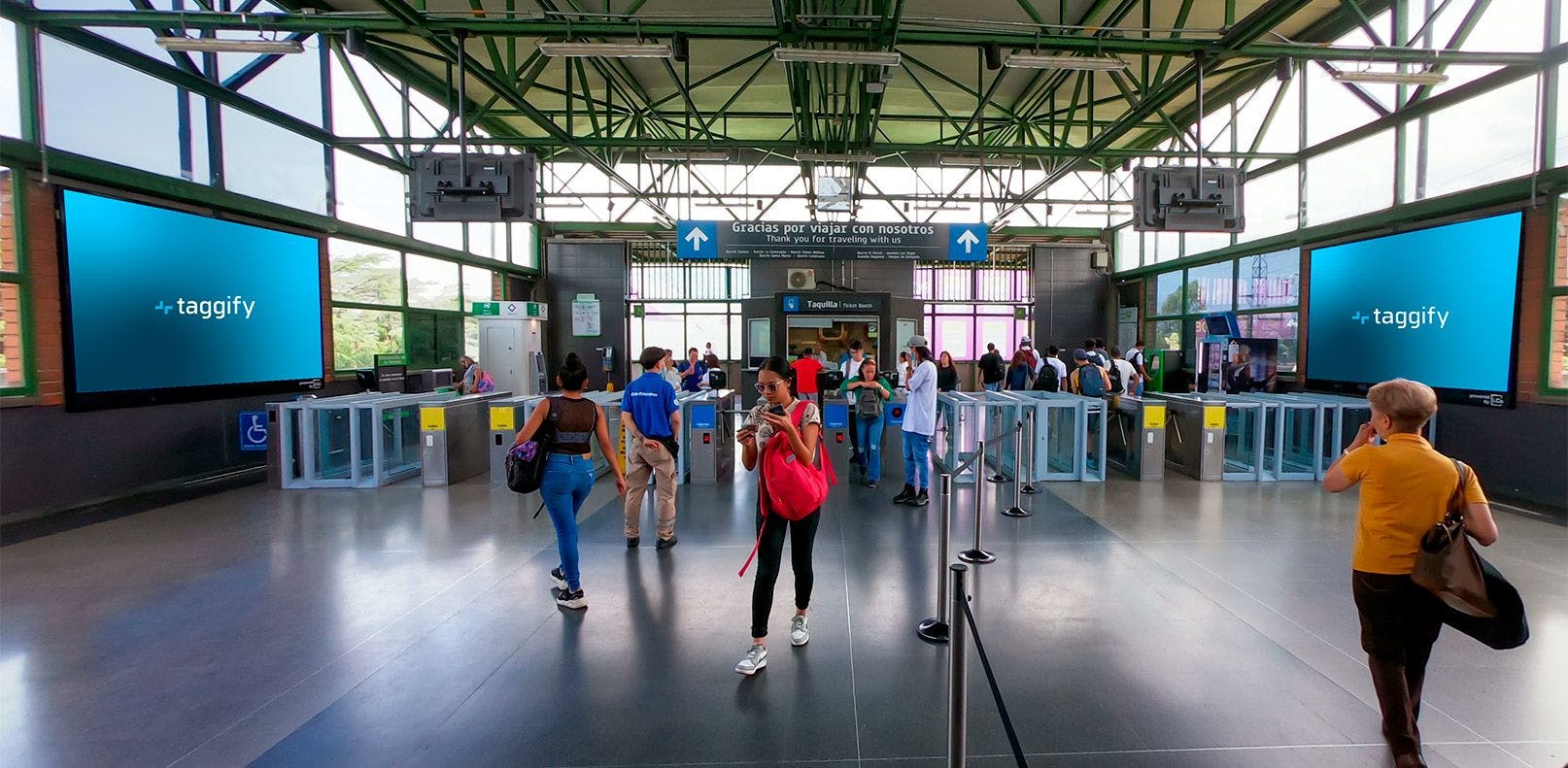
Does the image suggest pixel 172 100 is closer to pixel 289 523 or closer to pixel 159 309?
pixel 159 309

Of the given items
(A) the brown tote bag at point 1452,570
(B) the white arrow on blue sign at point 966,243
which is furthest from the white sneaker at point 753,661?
(B) the white arrow on blue sign at point 966,243

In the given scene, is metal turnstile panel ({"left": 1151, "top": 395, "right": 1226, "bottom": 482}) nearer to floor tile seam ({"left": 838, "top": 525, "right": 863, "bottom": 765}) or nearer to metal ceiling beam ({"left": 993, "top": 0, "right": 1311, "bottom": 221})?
metal ceiling beam ({"left": 993, "top": 0, "right": 1311, "bottom": 221})

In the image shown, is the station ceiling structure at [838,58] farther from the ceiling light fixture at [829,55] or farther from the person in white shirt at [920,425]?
the person in white shirt at [920,425]

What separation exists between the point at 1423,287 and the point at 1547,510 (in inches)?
122

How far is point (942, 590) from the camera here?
2.99m

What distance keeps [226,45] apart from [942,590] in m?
7.94

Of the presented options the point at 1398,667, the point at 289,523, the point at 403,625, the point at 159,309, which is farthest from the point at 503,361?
the point at 1398,667

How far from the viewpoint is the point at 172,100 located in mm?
7781

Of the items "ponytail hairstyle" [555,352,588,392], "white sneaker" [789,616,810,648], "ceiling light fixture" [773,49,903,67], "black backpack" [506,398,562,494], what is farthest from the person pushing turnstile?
"ceiling light fixture" [773,49,903,67]

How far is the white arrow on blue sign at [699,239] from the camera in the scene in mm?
11070

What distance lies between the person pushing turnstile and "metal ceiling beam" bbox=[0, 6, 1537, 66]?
3.95 meters

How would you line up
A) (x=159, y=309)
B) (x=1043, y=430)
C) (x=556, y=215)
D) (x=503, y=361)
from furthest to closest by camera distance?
(x=556, y=215) → (x=503, y=361) → (x=1043, y=430) → (x=159, y=309)

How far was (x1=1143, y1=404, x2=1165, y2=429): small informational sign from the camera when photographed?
8.11m

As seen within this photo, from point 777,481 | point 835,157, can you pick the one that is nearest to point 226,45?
point 777,481
